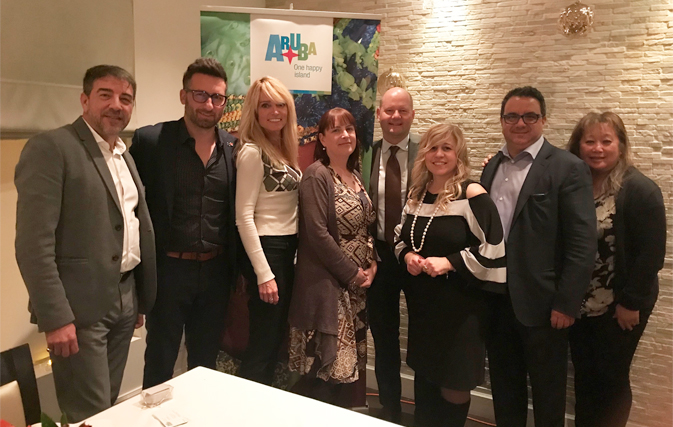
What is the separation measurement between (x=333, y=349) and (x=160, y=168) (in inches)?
47.9

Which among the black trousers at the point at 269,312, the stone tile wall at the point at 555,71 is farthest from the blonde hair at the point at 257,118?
the stone tile wall at the point at 555,71

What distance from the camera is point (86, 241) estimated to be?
176 centimetres

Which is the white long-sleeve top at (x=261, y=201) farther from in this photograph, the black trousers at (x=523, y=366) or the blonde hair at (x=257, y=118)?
the black trousers at (x=523, y=366)

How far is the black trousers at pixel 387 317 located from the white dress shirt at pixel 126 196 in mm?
1303

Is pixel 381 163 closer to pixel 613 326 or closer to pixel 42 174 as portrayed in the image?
pixel 613 326

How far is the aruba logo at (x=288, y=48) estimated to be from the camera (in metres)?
2.91

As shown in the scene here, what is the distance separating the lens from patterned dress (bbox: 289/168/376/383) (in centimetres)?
234

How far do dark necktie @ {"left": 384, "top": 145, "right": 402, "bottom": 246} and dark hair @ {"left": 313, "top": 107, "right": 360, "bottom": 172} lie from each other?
22 cm

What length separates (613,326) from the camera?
7.73 feet

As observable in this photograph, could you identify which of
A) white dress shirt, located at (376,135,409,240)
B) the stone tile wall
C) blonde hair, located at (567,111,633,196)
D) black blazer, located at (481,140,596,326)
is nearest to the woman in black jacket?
blonde hair, located at (567,111,633,196)

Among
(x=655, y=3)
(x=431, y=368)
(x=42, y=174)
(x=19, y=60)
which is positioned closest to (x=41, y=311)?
(x=42, y=174)

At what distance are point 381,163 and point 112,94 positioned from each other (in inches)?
57.6

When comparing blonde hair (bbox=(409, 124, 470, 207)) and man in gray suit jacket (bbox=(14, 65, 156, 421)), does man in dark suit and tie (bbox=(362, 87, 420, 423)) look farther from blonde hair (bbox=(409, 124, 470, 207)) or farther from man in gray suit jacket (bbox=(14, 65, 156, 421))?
man in gray suit jacket (bbox=(14, 65, 156, 421))

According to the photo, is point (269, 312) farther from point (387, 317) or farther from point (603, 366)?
point (603, 366)
